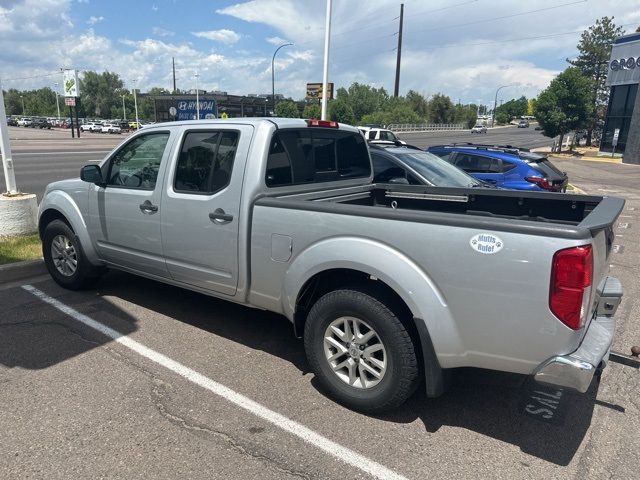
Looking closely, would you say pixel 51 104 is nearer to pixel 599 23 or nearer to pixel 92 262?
pixel 599 23

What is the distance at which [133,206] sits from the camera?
4.32 m

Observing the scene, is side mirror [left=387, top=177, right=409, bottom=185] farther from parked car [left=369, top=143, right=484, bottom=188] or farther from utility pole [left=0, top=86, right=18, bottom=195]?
utility pole [left=0, top=86, right=18, bottom=195]

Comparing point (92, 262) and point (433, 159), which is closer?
point (92, 262)

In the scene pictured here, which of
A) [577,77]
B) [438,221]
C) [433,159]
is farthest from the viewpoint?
[577,77]

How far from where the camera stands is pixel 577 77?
1307 inches

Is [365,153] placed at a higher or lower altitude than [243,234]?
higher

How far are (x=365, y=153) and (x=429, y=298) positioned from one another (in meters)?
2.42

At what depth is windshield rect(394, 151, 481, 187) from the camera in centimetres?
677

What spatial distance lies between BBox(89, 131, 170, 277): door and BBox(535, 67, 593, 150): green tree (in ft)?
115

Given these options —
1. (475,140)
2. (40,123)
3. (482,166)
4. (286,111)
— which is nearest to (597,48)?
(475,140)

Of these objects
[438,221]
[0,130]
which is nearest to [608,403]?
[438,221]

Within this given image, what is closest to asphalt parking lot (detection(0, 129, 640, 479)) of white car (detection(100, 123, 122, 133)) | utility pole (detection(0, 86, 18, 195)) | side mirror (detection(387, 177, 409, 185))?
side mirror (detection(387, 177, 409, 185))

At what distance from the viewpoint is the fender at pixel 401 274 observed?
107 inches

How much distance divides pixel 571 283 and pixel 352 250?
3.95 feet
